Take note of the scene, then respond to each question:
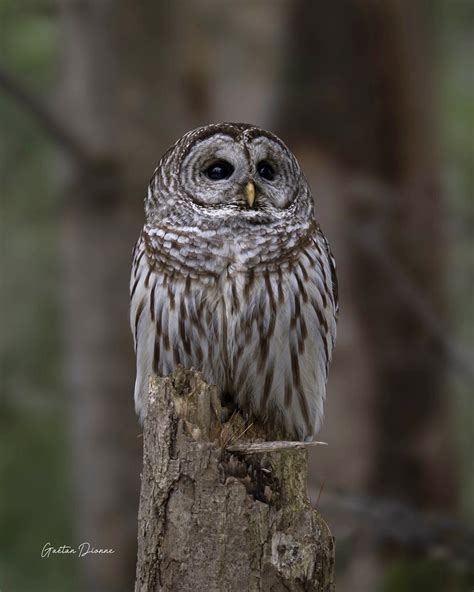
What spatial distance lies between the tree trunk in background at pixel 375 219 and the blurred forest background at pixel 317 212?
1cm

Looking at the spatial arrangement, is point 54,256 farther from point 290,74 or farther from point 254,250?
point 254,250

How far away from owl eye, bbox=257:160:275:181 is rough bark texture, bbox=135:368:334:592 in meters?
1.31

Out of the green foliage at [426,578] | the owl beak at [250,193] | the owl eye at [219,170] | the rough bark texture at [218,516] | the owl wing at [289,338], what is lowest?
the green foliage at [426,578]

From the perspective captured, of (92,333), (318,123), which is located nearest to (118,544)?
(92,333)

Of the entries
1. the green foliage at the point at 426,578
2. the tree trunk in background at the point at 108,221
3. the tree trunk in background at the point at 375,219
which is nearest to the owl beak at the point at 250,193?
the green foliage at the point at 426,578

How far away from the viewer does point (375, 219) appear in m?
7.32

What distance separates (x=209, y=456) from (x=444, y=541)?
234 centimetres

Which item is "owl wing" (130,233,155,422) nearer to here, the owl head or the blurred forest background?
the owl head

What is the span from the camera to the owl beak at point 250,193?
4105mm

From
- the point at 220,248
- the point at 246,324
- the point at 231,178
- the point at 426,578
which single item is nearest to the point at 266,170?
the point at 231,178

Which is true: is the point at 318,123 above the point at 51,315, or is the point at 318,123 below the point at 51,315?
above

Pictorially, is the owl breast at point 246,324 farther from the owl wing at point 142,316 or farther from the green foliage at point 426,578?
the green foliage at point 426,578

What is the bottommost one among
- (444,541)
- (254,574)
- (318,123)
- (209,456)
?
(444,541)

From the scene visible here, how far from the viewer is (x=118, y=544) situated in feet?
21.0
